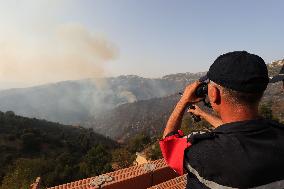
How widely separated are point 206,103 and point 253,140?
2.12 ft

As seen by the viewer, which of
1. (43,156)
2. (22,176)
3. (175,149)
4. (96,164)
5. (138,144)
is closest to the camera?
(175,149)

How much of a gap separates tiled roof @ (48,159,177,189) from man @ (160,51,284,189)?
1121cm

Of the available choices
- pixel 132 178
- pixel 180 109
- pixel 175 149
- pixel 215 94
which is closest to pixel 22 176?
pixel 132 178

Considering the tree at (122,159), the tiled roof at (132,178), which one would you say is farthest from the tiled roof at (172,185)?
the tree at (122,159)

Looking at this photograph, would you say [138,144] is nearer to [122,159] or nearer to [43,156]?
[43,156]

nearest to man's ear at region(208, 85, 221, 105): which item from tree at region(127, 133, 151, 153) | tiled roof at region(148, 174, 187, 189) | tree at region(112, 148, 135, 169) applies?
tiled roof at region(148, 174, 187, 189)

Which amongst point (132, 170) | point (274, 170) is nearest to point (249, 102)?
point (274, 170)

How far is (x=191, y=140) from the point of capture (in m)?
2.37

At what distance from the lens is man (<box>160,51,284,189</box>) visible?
88.6 inches

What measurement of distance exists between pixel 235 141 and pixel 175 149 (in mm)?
402

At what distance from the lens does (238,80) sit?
237cm

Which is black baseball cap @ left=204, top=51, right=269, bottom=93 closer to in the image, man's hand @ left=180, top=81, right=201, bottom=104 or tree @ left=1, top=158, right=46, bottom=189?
man's hand @ left=180, top=81, right=201, bottom=104

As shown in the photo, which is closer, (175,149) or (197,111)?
(175,149)

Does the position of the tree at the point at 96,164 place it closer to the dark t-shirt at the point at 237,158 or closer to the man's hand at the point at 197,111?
the man's hand at the point at 197,111
